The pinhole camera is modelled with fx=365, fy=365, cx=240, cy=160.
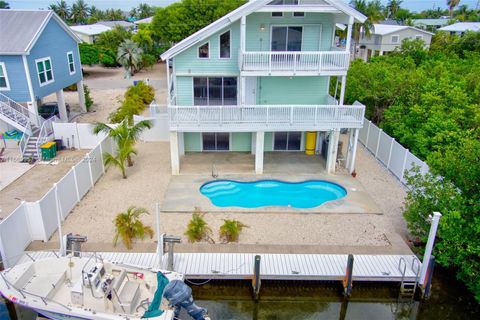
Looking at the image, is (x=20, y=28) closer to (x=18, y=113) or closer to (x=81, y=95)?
(x=18, y=113)

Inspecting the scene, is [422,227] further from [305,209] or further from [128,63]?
[128,63]

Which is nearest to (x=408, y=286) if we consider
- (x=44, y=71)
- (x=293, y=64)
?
(x=293, y=64)

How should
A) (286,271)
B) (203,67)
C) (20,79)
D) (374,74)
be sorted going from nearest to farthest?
(286,271), (203,67), (20,79), (374,74)

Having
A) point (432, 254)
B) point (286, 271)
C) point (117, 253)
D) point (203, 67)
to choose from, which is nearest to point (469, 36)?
point (203, 67)

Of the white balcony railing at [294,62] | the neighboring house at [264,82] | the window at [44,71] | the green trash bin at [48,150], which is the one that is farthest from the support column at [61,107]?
the white balcony railing at [294,62]

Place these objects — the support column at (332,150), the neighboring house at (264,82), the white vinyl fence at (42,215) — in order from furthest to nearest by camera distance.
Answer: the support column at (332,150), the neighboring house at (264,82), the white vinyl fence at (42,215)

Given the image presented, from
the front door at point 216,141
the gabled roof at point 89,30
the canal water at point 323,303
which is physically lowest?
the canal water at point 323,303

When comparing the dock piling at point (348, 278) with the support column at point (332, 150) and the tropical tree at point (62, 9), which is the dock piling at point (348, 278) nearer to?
the support column at point (332, 150)
